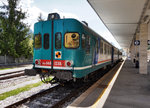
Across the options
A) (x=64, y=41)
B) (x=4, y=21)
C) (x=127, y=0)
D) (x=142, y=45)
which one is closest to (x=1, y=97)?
(x=64, y=41)

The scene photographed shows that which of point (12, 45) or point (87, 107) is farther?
point (12, 45)

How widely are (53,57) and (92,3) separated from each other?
16.5 ft

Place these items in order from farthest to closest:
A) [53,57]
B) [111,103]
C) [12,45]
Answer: [12,45]
[53,57]
[111,103]

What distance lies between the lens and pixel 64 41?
6348 mm

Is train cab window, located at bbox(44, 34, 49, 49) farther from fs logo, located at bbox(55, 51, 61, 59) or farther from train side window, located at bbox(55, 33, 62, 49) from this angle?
fs logo, located at bbox(55, 51, 61, 59)

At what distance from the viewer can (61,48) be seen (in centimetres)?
639

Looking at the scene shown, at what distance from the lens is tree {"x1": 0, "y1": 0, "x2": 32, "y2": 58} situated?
73.5ft

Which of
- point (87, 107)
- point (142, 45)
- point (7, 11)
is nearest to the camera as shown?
point (87, 107)

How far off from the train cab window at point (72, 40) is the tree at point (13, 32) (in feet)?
60.7

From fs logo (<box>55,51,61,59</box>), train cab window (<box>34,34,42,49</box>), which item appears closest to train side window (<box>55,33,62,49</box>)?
fs logo (<box>55,51,61,59</box>)

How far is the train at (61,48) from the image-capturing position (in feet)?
20.1

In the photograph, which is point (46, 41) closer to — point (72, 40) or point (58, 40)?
point (58, 40)

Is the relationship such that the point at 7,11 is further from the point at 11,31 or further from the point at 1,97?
the point at 1,97

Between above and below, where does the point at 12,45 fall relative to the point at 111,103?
above
